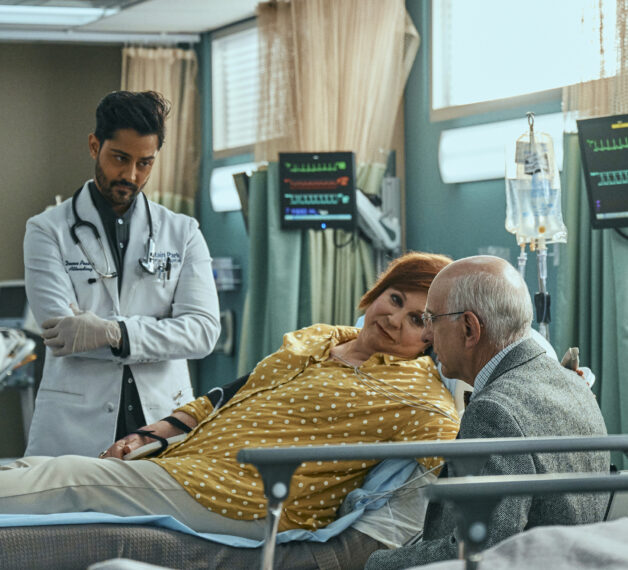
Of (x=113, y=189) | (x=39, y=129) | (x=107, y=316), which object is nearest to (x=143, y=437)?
(x=107, y=316)

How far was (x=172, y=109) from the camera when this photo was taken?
616 cm

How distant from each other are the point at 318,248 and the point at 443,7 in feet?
4.19

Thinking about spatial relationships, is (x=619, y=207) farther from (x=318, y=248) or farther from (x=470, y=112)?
(x=318, y=248)

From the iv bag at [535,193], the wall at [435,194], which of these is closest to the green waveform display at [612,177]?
the iv bag at [535,193]

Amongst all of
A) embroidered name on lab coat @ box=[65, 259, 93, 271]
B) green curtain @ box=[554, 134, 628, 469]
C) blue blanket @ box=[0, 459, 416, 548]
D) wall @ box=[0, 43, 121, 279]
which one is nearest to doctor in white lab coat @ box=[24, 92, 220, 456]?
embroidered name on lab coat @ box=[65, 259, 93, 271]

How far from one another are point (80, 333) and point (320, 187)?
6.17ft

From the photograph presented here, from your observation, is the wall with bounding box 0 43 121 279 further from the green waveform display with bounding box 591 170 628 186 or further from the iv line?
the iv line

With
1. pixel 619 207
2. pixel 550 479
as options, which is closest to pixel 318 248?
pixel 619 207

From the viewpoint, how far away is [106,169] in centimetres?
299

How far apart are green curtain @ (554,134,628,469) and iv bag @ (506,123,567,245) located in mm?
451

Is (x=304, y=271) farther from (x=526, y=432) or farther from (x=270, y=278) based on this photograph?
(x=526, y=432)

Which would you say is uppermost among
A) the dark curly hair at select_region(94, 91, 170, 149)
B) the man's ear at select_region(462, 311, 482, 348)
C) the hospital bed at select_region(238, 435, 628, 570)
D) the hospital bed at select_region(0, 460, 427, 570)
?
the dark curly hair at select_region(94, 91, 170, 149)

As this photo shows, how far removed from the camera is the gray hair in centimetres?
207

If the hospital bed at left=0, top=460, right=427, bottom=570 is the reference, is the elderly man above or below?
above
